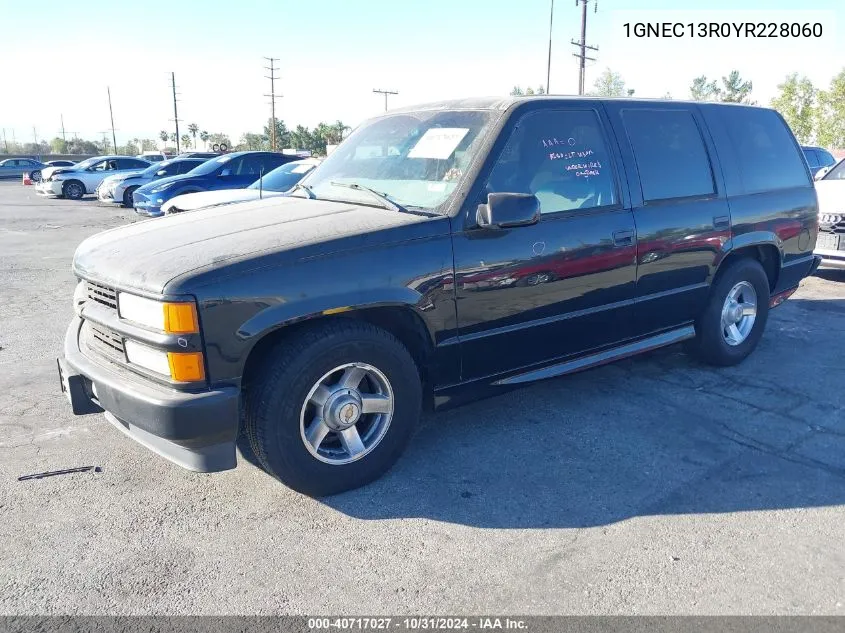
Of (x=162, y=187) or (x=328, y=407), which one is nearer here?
(x=328, y=407)

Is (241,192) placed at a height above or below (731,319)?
above

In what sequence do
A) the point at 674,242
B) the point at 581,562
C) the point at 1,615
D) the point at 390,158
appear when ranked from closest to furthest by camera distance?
the point at 1,615 → the point at 581,562 → the point at 390,158 → the point at 674,242

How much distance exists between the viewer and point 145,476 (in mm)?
3543

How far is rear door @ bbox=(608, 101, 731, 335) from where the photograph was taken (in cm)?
430

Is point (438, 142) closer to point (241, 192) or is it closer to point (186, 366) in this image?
point (186, 366)

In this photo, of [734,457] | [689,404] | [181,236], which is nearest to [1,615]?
[181,236]

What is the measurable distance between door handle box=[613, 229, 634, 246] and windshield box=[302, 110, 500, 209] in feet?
3.47

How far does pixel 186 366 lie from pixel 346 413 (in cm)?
80

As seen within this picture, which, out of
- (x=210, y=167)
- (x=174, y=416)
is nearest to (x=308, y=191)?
(x=174, y=416)

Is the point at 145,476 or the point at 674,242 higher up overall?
the point at 674,242

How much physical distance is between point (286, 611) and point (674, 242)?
11.0ft

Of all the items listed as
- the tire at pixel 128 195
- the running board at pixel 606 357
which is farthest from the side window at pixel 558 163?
the tire at pixel 128 195

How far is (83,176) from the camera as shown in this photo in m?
24.8

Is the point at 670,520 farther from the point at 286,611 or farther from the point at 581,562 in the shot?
the point at 286,611
